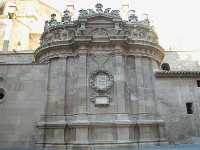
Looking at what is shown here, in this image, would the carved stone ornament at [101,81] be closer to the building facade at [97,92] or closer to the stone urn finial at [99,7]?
the building facade at [97,92]

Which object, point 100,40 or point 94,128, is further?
point 100,40

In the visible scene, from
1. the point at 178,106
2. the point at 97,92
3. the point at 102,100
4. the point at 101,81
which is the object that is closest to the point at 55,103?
the point at 97,92

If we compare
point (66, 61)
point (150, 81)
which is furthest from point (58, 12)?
point (150, 81)

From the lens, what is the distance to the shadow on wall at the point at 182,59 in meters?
23.2

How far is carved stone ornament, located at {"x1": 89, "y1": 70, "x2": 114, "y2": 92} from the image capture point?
15.8m

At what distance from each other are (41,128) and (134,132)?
20.7 feet

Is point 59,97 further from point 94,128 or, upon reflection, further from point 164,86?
point 164,86

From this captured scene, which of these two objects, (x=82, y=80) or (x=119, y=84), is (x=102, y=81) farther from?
(x=82, y=80)

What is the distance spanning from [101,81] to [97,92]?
855 millimetres

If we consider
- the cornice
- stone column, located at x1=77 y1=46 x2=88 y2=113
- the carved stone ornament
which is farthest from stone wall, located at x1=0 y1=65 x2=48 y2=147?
the cornice

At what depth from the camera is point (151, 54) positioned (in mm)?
17734

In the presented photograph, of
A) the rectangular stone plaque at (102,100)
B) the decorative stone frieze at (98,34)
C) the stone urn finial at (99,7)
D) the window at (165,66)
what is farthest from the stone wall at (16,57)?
the window at (165,66)

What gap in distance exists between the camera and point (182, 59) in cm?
2391

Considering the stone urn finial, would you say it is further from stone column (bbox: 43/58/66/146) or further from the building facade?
stone column (bbox: 43/58/66/146)
